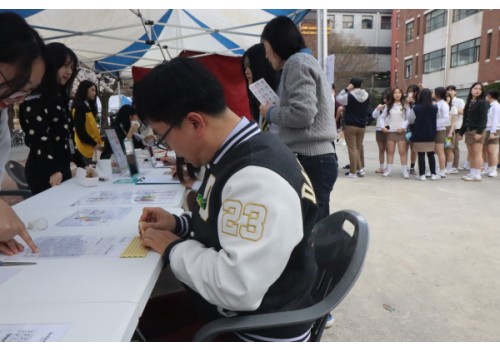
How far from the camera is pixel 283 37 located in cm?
198

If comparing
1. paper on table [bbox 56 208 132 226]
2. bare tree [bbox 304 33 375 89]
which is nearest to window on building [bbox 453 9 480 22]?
bare tree [bbox 304 33 375 89]

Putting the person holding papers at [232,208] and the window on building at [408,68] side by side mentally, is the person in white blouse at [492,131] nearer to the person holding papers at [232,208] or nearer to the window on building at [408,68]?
the person holding papers at [232,208]

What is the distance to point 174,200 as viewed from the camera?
5.95 feet

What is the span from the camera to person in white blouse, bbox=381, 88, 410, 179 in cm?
585

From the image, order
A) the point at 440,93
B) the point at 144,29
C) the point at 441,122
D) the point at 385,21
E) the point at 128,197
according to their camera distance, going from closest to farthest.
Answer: the point at 128,197 → the point at 144,29 → the point at 441,122 → the point at 440,93 → the point at 385,21

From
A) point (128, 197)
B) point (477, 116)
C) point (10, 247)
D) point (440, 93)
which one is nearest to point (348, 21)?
point (440, 93)

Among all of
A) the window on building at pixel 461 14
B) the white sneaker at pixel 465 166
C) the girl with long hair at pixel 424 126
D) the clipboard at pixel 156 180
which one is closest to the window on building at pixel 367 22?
the window on building at pixel 461 14

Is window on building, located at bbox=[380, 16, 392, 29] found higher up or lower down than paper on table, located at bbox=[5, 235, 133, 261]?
higher up

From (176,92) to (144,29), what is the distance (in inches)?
172

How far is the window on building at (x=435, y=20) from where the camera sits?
65.4ft

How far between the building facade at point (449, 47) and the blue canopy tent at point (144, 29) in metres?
14.6

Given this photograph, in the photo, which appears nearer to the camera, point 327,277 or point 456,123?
point 327,277

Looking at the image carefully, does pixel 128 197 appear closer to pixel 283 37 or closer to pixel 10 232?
pixel 10 232

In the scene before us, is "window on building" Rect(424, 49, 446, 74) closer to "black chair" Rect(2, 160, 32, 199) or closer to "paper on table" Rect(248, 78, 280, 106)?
"paper on table" Rect(248, 78, 280, 106)
